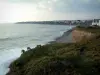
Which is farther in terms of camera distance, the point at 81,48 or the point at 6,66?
the point at 6,66

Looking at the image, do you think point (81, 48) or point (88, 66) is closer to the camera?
point (88, 66)

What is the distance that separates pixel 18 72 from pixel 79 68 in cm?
649

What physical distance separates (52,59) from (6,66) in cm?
1013

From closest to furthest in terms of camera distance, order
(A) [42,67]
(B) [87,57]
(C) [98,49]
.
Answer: (A) [42,67], (B) [87,57], (C) [98,49]

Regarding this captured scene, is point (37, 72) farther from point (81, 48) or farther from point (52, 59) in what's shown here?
point (81, 48)

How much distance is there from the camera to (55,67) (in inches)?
863

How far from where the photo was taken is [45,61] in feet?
78.8

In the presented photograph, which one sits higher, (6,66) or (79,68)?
(79,68)

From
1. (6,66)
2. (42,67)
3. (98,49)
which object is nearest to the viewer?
(42,67)

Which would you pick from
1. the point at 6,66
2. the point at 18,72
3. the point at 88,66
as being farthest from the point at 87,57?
the point at 6,66

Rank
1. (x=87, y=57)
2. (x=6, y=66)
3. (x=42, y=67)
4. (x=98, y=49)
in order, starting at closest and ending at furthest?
(x=42, y=67), (x=87, y=57), (x=98, y=49), (x=6, y=66)

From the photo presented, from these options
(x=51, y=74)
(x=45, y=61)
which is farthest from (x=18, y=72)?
(x=51, y=74)

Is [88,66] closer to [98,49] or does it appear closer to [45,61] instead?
[45,61]

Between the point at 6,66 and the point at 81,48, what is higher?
the point at 81,48
